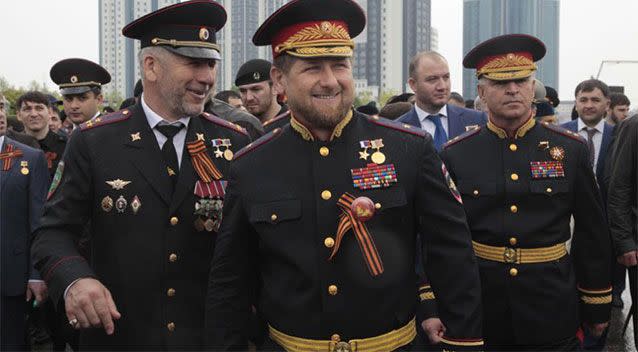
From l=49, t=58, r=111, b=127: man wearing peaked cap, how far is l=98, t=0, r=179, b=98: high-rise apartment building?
8257cm

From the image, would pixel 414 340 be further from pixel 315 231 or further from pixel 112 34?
pixel 112 34

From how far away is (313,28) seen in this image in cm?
286

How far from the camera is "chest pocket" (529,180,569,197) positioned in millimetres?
4273

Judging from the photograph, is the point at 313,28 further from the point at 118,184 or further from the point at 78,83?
the point at 78,83

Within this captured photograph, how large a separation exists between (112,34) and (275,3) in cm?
2394

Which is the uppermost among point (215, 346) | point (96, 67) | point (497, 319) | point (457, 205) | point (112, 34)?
point (112, 34)

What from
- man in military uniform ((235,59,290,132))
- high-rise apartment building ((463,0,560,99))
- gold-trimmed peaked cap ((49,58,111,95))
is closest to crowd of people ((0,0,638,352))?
man in military uniform ((235,59,290,132))

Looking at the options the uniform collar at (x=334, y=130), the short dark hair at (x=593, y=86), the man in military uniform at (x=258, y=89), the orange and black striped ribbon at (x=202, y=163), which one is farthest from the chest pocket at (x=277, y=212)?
the short dark hair at (x=593, y=86)

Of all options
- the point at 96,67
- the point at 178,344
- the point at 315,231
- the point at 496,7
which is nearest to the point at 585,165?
the point at 315,231

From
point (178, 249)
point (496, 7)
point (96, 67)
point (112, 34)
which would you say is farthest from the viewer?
point (112, 34)

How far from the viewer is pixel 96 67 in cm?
723

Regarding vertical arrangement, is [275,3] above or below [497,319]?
above

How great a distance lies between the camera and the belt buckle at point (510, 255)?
4.27 metres

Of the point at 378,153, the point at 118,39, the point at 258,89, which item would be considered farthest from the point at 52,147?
the point at 118,39
